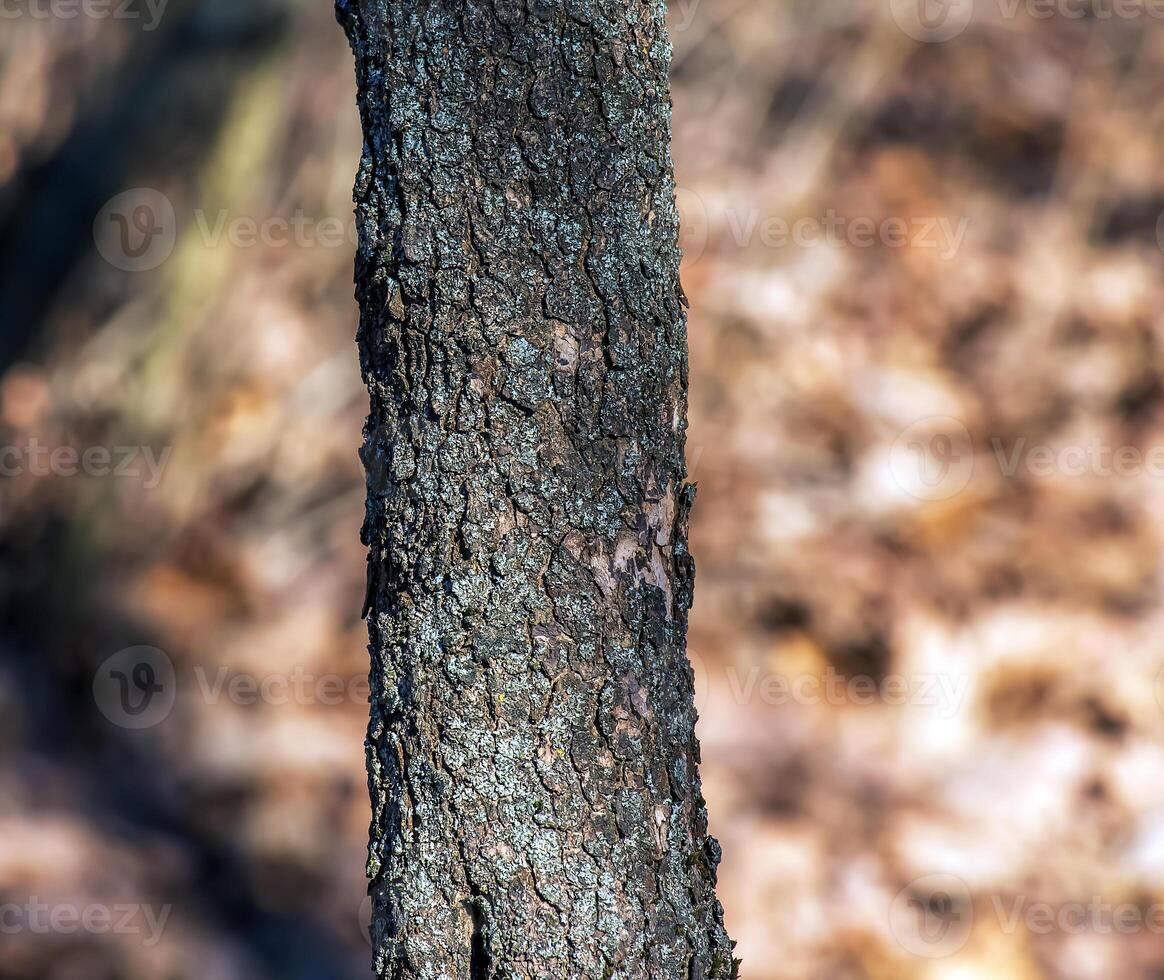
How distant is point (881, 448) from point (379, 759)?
245cm

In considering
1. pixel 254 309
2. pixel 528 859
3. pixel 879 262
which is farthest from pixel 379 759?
pixel 879 262

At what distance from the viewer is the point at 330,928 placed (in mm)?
2471

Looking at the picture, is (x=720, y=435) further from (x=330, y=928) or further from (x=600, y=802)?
(x=600, y=802)
